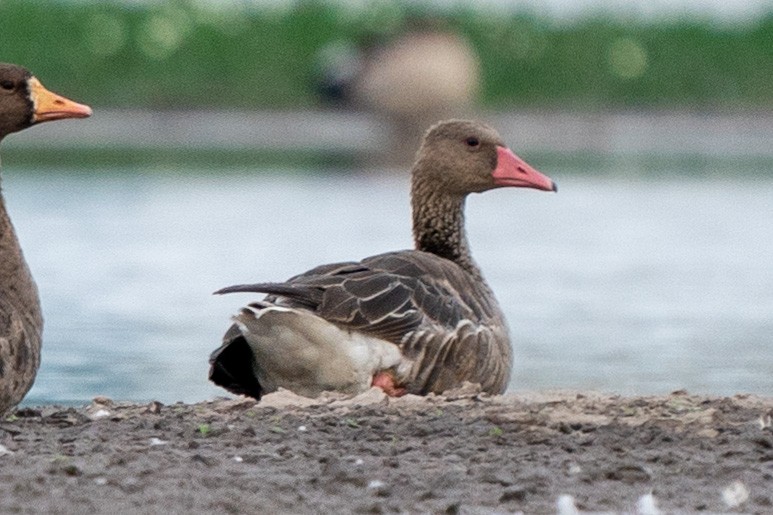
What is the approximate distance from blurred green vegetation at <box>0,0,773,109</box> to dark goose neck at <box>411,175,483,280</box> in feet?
88.5

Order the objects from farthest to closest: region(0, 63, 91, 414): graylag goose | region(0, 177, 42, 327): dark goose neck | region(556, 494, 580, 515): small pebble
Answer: region(0, 177, 42, 327): dark goose neck
region(0, 63, 91, 414): graylag goose
region(556, 494, 580, 515): small pebble

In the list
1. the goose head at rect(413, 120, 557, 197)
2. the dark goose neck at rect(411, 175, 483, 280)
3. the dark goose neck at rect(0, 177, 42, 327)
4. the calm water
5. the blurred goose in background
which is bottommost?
the calm water

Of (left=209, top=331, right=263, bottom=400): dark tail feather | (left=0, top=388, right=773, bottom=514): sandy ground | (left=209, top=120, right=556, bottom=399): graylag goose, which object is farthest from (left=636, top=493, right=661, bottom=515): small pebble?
(left=209, top=331, right=263, bottom=400): dark tail feather

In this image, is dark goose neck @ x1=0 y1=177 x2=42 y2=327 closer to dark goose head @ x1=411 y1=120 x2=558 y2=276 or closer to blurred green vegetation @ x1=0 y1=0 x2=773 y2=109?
dark goose head @ x1=411 y1=120 x2=558 y2=276

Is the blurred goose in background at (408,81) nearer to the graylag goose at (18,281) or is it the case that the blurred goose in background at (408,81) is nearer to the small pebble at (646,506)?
the graylag goose at (18,281)

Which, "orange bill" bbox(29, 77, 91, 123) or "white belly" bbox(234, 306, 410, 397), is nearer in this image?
"white belly" bbox(234, 306, 410, 397)

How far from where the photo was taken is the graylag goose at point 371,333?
8.27m

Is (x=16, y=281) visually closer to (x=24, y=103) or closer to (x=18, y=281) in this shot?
(x=18, y=281)

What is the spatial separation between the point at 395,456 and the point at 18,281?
2.08 metres

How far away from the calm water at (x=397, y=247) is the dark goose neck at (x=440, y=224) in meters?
0.76

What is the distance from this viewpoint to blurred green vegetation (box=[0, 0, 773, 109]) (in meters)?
37.7

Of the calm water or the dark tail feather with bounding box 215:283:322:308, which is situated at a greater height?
the dark tail feather with bounding box 215:283:322:308

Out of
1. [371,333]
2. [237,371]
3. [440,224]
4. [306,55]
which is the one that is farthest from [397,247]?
[306,55]

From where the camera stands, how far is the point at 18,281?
8.08m
